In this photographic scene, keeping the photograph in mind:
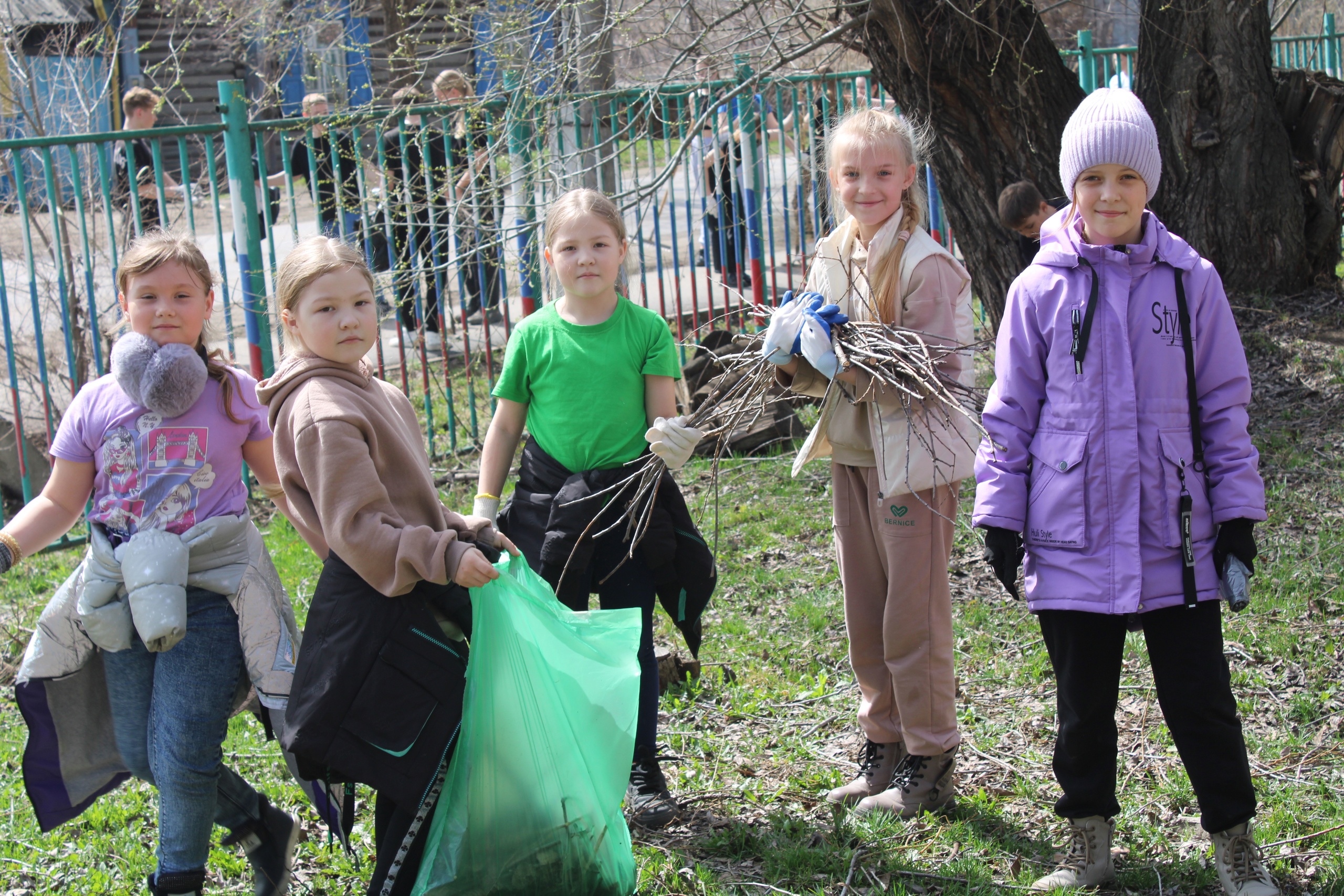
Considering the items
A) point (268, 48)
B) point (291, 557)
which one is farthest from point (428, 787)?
point (268, 48)

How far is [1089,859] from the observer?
2.53 m

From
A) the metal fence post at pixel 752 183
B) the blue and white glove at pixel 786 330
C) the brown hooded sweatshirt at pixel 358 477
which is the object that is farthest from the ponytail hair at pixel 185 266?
the metal fence post at pixel 752 183

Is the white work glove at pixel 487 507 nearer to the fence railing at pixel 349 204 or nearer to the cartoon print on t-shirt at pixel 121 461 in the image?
the cartoon print on t-shirt at pixel 121 461

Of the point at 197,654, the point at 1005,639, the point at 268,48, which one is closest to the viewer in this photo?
the point at 197,654

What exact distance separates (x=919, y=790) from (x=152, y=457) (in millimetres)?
1991

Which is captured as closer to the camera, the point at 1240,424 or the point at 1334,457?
the point at 1240,424

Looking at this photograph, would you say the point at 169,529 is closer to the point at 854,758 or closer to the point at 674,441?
the point at 674,441

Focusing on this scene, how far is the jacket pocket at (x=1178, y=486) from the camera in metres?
2.32

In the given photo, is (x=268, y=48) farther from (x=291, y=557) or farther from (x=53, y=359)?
(x=291, y=557)

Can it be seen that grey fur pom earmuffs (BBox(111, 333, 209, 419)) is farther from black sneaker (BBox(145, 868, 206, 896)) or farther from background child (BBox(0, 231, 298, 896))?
black sneaker (BBox(145, 868, 206, 896))

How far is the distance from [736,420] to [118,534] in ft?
4.67

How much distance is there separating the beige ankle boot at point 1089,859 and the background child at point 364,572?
1.37m

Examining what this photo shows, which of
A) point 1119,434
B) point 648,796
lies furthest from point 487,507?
point 1119,434

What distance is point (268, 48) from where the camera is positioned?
30.2 ft
